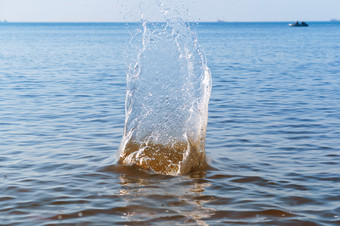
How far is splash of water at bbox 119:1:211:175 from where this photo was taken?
8523 millimetres

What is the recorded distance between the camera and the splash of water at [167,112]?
852 centimetres

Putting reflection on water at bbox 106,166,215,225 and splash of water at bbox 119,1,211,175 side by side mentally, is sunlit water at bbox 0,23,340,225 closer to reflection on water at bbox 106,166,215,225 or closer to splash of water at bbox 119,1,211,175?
reflection on water at bbox 106,166,215,225

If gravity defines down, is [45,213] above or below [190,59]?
below

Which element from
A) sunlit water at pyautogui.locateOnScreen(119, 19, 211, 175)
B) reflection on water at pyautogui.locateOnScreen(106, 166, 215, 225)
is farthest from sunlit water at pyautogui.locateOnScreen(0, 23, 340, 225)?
sunlit water at pyautogui.locateOnScreen(119, 19, 211, 175)

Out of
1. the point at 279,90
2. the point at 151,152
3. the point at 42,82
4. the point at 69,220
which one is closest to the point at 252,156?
the point at 151,152

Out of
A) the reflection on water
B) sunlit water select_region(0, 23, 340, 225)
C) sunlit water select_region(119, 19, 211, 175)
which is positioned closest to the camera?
the reflection on water

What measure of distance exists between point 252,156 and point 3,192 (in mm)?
4616

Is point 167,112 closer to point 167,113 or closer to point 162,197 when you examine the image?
point 167,113

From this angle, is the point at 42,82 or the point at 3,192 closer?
the point at 3,192

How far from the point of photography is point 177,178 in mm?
7629

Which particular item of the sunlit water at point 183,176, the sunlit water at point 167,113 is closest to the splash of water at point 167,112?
the sunlit water at point 167,113

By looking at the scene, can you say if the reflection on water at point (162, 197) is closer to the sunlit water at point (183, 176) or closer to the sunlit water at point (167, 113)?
the sunlit water at point (183, 176)

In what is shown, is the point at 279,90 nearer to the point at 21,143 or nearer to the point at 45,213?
the point at 21,143

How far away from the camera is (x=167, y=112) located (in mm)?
9594
